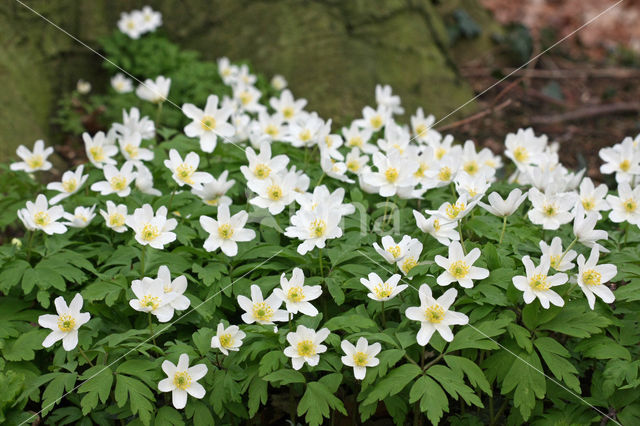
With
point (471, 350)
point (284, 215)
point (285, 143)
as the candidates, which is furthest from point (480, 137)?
point (471, 350)

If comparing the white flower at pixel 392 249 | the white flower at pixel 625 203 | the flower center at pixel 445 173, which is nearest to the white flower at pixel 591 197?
the white flower at pixel 625 203

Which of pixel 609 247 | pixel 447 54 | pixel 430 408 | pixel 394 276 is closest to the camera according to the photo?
pixel 430 408

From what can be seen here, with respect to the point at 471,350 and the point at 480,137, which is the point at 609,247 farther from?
the point at 480,137

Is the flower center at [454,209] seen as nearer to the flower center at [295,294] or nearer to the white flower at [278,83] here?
the flower center at [295,294]

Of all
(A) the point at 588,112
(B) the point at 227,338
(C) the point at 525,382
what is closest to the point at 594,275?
(C) the point at 525,382

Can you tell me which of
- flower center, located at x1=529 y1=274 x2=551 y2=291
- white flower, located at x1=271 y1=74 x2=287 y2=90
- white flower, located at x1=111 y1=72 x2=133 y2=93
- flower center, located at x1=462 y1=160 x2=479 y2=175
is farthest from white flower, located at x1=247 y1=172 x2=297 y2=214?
white flower, located at x1=111 y1=72 x2=133 y2=93

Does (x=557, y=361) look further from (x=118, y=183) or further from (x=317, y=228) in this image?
(x=118, y=183)

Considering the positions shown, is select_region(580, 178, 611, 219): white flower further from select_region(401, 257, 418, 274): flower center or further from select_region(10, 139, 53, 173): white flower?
select_region(10, 139, 53, 173): white flower
